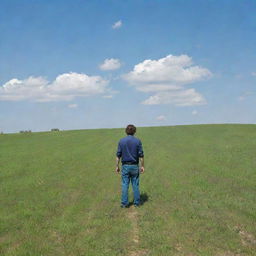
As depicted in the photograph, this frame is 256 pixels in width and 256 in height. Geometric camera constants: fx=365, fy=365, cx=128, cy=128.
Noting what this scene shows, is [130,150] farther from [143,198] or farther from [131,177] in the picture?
[143,198]

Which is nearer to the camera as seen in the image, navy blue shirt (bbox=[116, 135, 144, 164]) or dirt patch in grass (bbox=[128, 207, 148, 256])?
dirt patch in grass (bbox=[128, 207, 148, 256])

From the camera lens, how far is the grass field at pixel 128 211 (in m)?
9.05

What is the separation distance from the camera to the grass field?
905 cm

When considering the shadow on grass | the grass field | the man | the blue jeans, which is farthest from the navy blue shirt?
the grass field

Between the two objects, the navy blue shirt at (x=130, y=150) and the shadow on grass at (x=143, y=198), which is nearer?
the navy blue shirt at (x=130, y=150)

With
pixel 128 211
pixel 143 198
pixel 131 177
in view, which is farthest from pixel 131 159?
pixel 143 198

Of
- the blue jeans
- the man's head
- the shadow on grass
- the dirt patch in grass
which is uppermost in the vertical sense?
the man's head

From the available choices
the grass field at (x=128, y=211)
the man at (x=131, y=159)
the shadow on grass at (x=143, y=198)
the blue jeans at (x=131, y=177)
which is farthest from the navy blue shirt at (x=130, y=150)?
the grass field at (x=128, y=211)

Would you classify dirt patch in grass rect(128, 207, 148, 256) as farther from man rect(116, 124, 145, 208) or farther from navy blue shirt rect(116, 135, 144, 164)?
navy blue shirt rect(116, 135, 144, 164)

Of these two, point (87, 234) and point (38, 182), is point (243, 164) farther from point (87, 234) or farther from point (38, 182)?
point (87, 234)

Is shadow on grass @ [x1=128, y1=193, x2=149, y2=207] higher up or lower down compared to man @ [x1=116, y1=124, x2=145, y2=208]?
lower down

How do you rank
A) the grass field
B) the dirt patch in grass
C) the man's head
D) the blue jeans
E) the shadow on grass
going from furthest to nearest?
the shadow on grass → the man's head → the blue jeans → the grass field → the dirt patch in grass

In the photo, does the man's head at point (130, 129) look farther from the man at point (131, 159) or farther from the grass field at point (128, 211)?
the grass field at point (128, 211)

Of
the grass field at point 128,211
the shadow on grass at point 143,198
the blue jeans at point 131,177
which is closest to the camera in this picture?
the grass field at point 128,211
